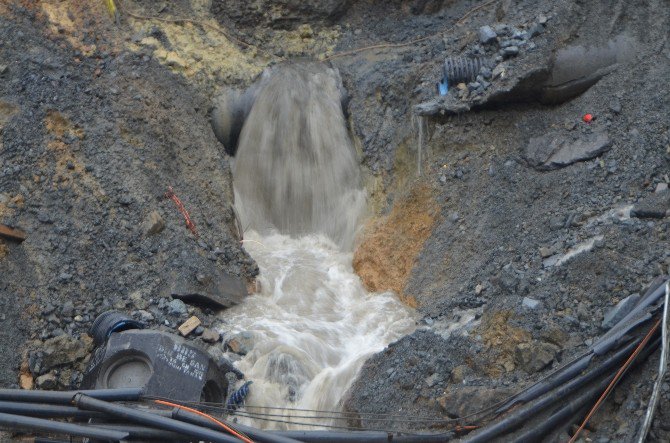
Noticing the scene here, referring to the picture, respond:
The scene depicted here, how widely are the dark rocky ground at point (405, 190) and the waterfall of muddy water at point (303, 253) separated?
0.36 metres

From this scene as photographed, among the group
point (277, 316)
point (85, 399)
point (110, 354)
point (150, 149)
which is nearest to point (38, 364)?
point (110, 354)

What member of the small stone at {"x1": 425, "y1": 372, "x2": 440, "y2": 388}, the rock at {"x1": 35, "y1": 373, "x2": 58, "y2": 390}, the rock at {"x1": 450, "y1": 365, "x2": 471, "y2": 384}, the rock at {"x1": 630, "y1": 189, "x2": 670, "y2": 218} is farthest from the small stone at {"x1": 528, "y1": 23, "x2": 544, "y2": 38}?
the rock at {"x1": 35, "y1": 373, "x2": 58, "y2": 390}

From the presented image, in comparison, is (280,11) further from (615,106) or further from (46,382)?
(46,382)

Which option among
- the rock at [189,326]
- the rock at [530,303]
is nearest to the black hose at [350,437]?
the rock at [530,303]

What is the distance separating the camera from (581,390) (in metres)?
7.66

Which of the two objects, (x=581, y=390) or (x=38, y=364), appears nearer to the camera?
(x=581, y=390)

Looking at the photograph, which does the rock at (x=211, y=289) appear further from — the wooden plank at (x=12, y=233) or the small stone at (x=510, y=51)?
the small stone at (x=510, y=51)

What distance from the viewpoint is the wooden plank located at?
10.3 m

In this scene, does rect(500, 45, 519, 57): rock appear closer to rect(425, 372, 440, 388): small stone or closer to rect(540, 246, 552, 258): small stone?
rect(540, 246, 552, 258): small stone

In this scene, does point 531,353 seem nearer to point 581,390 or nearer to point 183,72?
point 581,390

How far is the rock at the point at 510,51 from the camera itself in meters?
11.8

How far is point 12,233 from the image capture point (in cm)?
1031

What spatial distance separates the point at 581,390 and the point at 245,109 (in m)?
6.99

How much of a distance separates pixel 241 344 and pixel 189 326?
0.59 m
